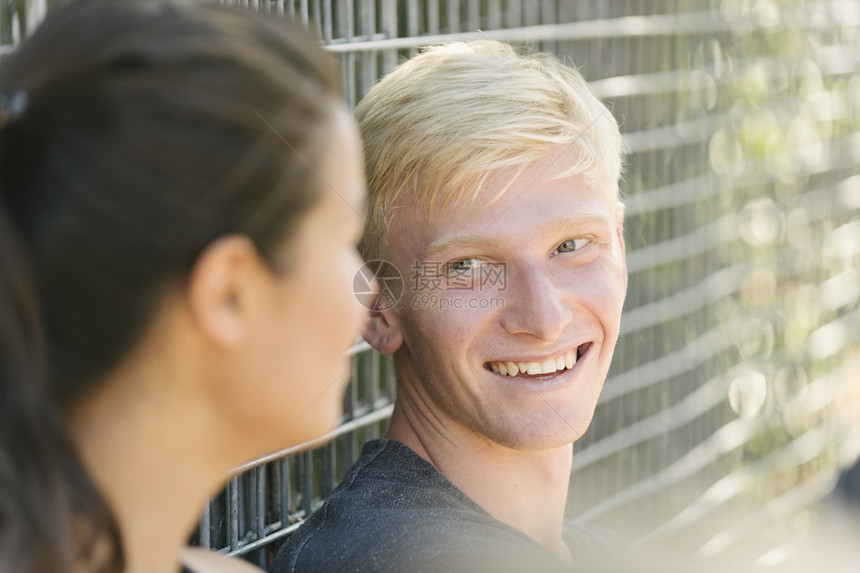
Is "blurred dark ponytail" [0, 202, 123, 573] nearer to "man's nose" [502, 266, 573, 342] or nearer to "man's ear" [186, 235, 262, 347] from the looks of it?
"man's ear" [186, 235, 262, 347]

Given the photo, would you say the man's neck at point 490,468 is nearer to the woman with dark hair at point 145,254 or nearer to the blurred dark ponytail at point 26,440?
the woman with dark hair at point 145,254

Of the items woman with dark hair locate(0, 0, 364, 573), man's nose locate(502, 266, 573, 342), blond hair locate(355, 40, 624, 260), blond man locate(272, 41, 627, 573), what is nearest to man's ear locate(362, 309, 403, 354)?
blond man locate(272, 41, 627, 573)

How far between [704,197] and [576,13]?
1.10 m

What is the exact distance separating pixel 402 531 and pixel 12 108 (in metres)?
0.90

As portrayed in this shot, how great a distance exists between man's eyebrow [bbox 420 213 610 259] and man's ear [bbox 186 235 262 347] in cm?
79

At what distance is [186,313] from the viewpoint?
3.51 ft

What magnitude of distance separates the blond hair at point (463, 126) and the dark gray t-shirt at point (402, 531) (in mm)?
435

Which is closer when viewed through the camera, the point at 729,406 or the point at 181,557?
the point at 181,557

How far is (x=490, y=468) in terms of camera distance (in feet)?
6.45

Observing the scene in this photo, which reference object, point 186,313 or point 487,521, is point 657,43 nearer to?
point 487,521

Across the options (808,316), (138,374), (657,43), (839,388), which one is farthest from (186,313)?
(839,388)

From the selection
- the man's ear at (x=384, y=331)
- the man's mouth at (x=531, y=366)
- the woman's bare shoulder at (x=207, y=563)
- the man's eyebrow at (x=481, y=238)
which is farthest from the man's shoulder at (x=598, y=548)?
the woman's bare shoulder at (x=207, y=563)

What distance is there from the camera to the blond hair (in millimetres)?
1824

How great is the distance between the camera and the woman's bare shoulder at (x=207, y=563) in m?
1.40
